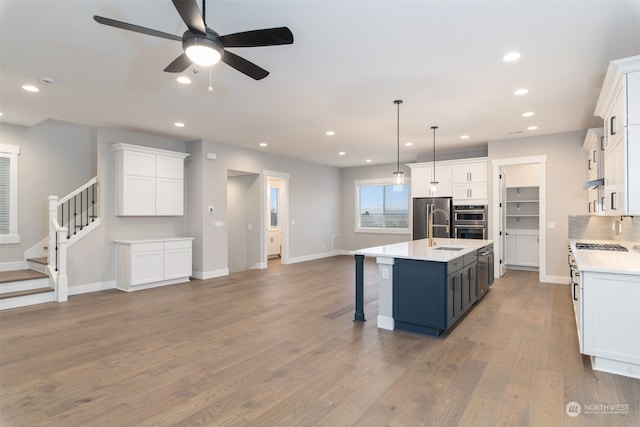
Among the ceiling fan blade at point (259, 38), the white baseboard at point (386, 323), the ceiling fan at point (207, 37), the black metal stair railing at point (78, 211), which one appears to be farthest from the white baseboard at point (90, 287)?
the ceiling fan blade at point (259, 38)

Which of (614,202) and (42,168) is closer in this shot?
(614,202)

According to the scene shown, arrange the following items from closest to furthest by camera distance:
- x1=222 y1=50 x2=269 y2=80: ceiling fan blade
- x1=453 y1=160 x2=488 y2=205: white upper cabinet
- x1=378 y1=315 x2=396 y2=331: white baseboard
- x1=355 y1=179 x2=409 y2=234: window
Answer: x1=222 y1=50 x2=269 y2=80: ceiling fan blade < x1=378 y1=315 x2=396 y2=331: white baseboard < x1=453 y1=160 x2=488 y2=205: white upper cabinet < x1=355 y1=179 x2=409 y2=234: window

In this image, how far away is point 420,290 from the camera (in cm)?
367

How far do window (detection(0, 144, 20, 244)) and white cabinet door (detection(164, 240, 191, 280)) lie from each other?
254 cm

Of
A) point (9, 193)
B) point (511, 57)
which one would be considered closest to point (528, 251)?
point (511, 57)

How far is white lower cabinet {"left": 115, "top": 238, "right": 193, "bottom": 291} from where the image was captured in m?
5.82

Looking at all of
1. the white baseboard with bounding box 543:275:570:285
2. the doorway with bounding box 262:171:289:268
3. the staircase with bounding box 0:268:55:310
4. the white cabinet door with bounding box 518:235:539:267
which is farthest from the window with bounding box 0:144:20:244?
the white cabinet door with bounding box 518:235:539:267

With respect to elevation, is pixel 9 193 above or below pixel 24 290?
above

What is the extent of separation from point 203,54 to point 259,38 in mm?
391

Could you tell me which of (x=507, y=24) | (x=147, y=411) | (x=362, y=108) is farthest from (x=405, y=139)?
(x=147, y=411)

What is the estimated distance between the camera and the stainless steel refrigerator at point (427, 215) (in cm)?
750

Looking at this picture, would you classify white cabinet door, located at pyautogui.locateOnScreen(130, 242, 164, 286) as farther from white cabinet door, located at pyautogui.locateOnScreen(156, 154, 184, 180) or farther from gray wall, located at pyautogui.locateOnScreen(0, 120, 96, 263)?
gray wall, located at pyautogui.locateOnScreen(0, 120, 96, 263)

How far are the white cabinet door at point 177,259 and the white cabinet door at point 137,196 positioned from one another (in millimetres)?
740

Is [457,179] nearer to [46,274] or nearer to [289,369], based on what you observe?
[289,369]
